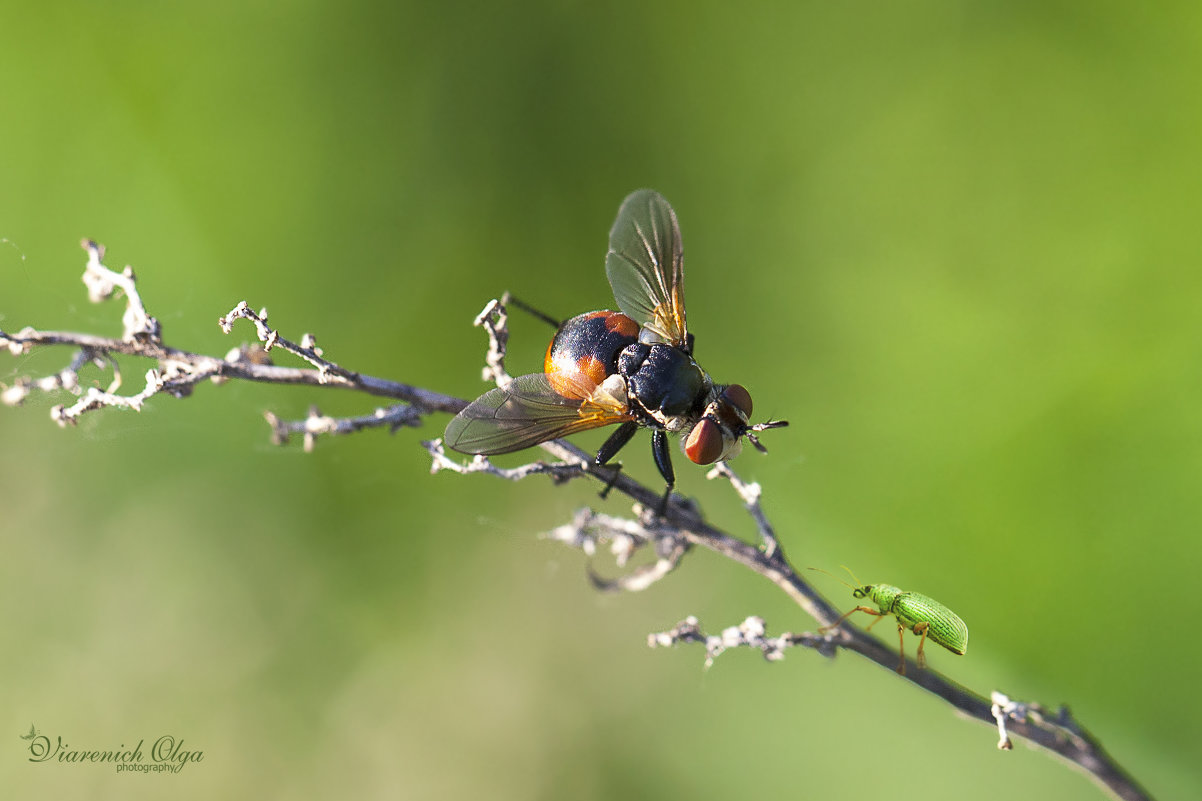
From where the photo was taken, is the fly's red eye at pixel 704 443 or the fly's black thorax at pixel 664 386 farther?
the fly's black thorax at pixel 664 386

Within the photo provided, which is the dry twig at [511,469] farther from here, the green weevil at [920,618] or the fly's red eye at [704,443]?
the fly's red eye at [704,443]

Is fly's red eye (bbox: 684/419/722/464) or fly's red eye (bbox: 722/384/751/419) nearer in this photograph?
fly's red eye (bbox: 684/419/722/464)

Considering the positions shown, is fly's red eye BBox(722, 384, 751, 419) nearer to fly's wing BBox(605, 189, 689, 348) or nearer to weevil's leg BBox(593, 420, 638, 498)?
weevil's leg BBox(593, 420, 638, 498)

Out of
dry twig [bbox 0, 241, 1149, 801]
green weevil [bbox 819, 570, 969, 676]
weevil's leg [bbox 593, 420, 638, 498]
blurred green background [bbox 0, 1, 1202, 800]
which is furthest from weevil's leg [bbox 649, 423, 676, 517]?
blurred green background [bbox 0, 1, 1202, 800]

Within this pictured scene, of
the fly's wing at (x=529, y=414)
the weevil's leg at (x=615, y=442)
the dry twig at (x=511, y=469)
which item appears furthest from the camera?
the weevil's leg at (x=615, y=442)

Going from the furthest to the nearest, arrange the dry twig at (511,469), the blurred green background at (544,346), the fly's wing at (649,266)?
1. the blurred green background at (544,346)
2. the fly's wing at (649,266)
3. the dry twig at (511,469)

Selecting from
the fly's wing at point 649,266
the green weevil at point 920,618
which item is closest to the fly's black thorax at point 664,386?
the fly's wing at point 649,266

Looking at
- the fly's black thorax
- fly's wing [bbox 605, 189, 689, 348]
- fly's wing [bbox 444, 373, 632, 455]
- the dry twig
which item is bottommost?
the dry twig

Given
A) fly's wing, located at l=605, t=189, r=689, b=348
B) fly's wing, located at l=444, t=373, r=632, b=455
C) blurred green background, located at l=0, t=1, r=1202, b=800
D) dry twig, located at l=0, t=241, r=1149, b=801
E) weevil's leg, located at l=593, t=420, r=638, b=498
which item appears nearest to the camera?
dry twig, located at l=0, t=241, r=1149, b=801
